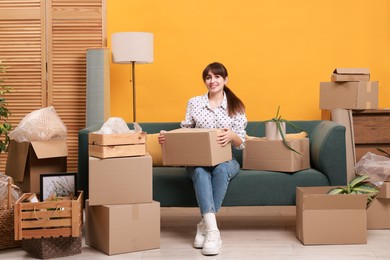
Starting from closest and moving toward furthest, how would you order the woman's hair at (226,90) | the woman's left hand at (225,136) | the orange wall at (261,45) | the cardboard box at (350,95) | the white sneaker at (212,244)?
the white sneaker at (212,244), the woman's left hand at (225,136), the woman's hair at (226,90), the cardboard box at (350,95), the orange wall at (261,45)

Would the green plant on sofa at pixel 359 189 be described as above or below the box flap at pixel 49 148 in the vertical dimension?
below

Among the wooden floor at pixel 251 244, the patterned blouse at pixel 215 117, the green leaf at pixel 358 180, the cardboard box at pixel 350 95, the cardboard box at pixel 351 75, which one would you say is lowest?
the wooden floor at pixel 251 244

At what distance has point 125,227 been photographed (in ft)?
10.6

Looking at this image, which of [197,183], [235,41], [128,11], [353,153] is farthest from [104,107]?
[353,153]

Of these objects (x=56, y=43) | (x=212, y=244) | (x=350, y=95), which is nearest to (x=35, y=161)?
(x=212, y=244)

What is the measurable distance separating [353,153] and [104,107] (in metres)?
1.87

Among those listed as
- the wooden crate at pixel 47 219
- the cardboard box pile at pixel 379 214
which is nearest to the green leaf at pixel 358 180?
the cardboard box pile at pixel 379 214

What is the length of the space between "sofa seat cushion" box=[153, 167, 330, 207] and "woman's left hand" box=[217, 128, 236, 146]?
0.28 m

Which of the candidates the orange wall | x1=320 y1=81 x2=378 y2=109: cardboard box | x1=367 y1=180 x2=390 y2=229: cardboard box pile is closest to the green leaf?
x1=367 y1=180 x2=390 y2=229: cardboard box pile

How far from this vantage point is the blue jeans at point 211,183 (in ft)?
11.1

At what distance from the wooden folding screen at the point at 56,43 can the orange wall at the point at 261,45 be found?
0.19m

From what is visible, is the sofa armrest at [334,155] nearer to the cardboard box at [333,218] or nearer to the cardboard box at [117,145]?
the cardboard box at [333,218]

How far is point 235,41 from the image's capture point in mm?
4887

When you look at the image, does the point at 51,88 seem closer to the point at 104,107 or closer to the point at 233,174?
the point at 104,107
